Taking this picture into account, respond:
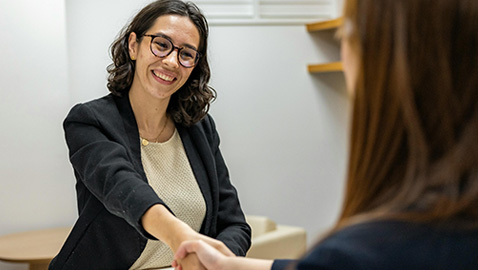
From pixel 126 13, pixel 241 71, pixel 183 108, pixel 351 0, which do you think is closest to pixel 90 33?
pixel 126 13

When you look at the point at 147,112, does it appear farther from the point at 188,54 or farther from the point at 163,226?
the point at 163,226

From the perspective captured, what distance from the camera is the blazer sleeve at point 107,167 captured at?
165 centimetres

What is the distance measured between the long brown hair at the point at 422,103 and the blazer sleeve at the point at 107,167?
92 centimetres

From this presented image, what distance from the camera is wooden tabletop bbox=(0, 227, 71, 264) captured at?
124 inches

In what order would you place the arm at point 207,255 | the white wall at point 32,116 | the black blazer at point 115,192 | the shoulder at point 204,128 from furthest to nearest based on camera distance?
the white wall at point 32,116 < the shoulder at point 204,128 < the black blazer at point 115,192 < the arm at point 207,255

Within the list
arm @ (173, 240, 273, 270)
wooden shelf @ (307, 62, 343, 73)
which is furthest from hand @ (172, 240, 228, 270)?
wooden shelf @ (307, 62, 343, 73)

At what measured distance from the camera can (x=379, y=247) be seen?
2.55ft

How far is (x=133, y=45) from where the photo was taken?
7.00 ft

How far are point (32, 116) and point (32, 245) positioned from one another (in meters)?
0.79

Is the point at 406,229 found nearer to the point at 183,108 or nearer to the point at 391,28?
the point at 391,28

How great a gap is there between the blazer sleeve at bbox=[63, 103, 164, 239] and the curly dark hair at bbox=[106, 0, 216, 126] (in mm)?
190

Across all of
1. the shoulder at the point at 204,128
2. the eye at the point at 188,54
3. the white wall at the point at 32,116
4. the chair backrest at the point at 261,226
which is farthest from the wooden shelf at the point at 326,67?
the eye at the point at 188,54

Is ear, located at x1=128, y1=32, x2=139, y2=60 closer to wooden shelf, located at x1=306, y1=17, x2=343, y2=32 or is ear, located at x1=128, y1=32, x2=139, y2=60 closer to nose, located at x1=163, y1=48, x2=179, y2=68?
nose, located at x1=163, y1=48, x2=179, y2=68

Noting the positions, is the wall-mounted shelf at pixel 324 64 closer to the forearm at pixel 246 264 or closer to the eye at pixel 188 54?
the eye at pixel 188 54
